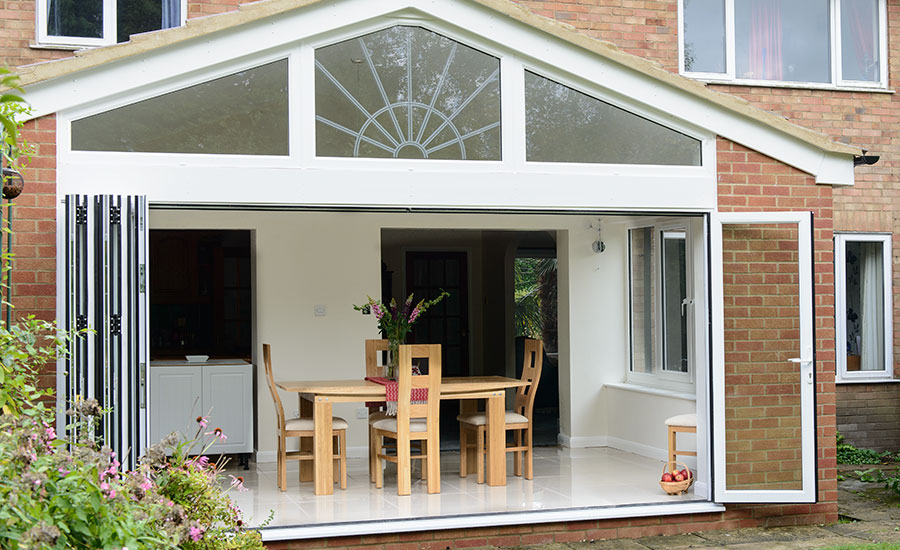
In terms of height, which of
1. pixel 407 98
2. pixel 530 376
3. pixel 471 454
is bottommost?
pixel 471 454

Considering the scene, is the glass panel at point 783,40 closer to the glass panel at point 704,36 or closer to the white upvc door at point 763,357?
the glass panel at point 704,36

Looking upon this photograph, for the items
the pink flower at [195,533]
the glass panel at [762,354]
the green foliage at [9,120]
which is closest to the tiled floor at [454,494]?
the glass panel at [762,354]

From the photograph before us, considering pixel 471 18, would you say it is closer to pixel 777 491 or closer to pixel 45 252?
pixel 45 252

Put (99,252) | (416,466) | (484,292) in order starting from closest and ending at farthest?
(99,252)
(416,466)
(484,292)

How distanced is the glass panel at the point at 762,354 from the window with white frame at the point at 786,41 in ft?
11.8

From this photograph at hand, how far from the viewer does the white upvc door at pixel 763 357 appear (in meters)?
7.16

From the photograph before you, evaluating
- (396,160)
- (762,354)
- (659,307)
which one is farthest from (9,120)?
(659,307)

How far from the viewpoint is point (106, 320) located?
5766 mm

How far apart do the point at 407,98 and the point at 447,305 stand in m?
8.71

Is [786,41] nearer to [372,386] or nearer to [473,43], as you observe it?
→ [473,43]

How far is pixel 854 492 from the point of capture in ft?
29.0

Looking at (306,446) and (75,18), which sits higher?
(75,18)

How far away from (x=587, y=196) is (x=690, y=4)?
4.43 m

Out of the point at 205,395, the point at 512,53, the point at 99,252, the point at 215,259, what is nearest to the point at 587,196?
the point at 512,53
